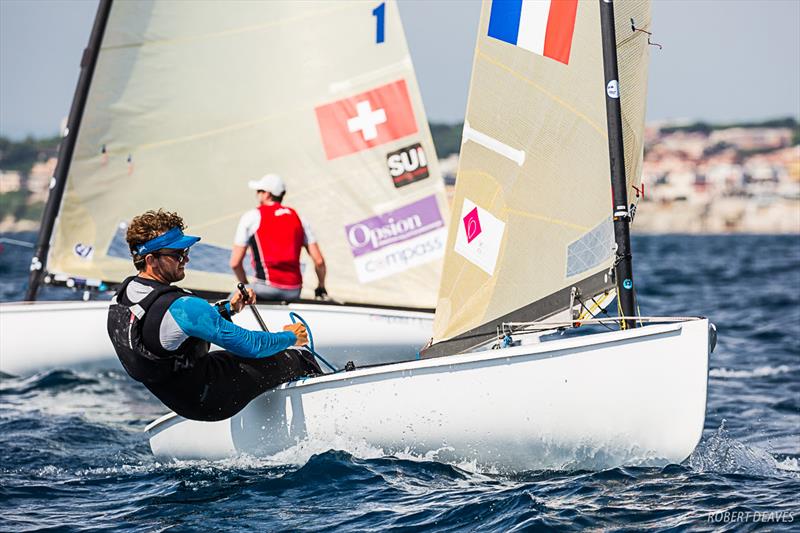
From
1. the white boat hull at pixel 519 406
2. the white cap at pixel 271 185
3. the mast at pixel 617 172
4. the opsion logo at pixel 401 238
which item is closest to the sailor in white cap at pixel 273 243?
the white cap at pixel 271 185

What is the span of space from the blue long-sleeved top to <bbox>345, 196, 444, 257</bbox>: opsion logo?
Answer: 380 centimetres

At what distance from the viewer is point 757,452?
17.7 ft

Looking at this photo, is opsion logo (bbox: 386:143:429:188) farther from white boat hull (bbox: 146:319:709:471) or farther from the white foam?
white boat hull (bbox: 146:319:709:471)

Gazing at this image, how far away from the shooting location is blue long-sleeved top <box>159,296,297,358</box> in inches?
173

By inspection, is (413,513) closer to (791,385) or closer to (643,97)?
(643,97)

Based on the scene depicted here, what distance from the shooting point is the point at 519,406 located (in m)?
4.59

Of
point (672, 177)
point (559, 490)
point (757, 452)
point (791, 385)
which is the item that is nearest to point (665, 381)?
point (559, 490)

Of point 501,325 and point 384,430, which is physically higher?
point 501,325

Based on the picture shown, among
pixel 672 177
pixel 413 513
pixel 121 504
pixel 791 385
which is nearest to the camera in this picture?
pixel 413 513

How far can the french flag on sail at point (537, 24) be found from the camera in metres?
4.96

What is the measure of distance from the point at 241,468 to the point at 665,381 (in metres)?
1.95

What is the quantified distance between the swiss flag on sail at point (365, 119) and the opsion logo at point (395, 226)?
54 cm

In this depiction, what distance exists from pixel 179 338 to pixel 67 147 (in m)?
4.45

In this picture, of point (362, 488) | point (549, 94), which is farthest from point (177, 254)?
point (549, 94)
